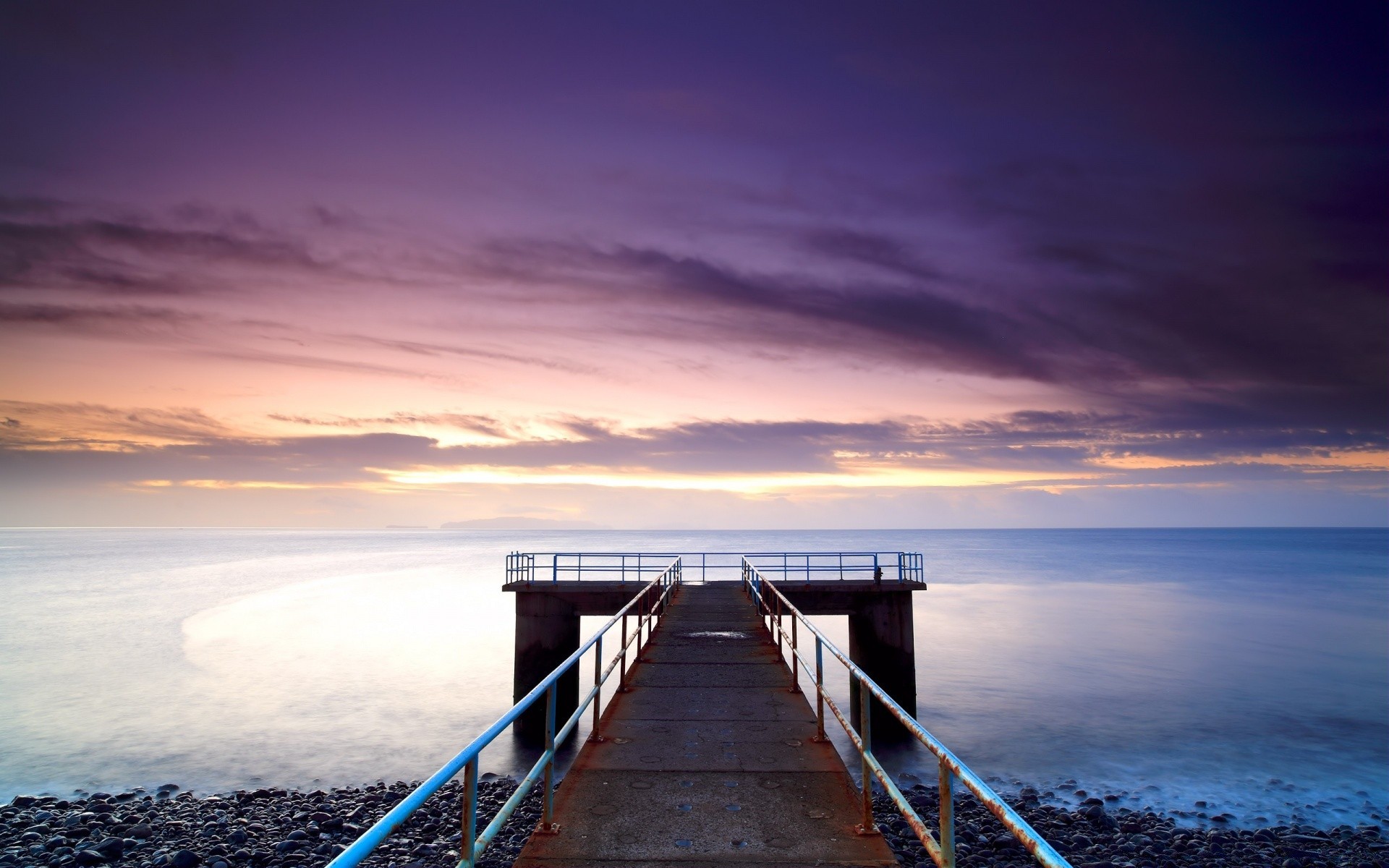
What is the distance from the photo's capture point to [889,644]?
20.3 metres

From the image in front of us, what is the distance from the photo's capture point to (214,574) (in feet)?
277

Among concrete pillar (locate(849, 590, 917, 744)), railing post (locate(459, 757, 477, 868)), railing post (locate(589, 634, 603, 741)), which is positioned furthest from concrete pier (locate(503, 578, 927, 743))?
railing post (locate(459, 757, 477, 868))

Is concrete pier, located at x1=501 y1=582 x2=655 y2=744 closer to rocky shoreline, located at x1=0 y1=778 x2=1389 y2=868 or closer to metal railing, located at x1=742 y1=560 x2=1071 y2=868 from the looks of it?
rocky shoreline, located at x1=0 y1=778 x2=1389 y2=868

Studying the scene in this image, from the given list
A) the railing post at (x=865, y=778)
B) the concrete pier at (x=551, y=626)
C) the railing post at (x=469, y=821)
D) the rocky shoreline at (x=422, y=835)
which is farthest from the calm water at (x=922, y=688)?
the railing post at (x=469, y=821)

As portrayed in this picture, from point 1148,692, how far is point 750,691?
78.8 feet

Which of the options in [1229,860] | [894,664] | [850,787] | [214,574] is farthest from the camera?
[214,574]

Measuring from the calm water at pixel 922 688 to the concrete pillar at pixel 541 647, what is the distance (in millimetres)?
1069

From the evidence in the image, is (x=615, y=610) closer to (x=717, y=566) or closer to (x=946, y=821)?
(x=946, y=821)

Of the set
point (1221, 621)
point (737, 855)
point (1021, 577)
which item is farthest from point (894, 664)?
point (1021, 577)

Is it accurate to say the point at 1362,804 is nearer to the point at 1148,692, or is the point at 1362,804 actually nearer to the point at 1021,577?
the point at 1148,692

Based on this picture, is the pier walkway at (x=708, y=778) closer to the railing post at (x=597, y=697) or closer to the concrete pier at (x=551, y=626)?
the railing post at (x=597, y=697)

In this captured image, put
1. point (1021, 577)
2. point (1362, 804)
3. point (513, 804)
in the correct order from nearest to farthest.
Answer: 1. point (513, 804)
2. point (1362, 804)
3. point (1021, 577)

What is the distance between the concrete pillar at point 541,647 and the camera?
2009cm

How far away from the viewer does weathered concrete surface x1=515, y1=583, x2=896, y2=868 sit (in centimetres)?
493
